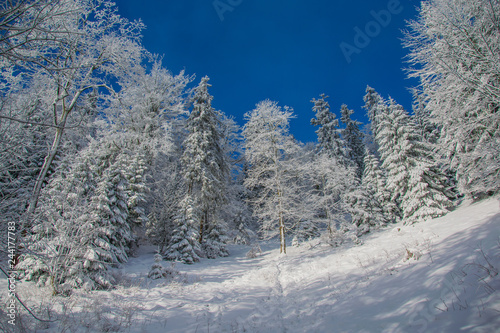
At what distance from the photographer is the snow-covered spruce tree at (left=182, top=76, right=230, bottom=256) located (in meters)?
17.4

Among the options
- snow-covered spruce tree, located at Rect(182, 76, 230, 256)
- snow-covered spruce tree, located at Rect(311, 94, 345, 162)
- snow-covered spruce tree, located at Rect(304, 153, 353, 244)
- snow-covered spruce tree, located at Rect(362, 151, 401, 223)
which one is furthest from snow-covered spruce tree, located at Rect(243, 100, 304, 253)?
snow-covered spruce tree, located at Rect(311, 94, 345, 162)

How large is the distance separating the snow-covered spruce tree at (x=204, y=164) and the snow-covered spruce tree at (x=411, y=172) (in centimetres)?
1396

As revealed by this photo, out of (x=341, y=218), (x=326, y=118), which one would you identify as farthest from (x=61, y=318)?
(x=326, y=118)

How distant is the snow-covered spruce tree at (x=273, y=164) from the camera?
51.9ft

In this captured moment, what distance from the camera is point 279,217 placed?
50.2 ft

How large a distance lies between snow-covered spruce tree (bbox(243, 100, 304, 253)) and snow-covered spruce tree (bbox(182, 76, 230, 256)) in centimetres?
323

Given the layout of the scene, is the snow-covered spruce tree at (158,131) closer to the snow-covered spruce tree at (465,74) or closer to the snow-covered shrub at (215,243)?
the snow-covered shrub at (215,243)

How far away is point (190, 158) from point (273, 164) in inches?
275

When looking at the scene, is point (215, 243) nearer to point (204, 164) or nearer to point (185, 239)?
point (185, 239)

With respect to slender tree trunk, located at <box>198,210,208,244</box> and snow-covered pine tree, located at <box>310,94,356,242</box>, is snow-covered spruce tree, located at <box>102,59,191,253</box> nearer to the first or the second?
slender tree trunk, located at <box>198,210,208,244</box>

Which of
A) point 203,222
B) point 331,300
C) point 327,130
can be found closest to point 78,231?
point 331,300

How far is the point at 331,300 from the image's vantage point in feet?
19.4

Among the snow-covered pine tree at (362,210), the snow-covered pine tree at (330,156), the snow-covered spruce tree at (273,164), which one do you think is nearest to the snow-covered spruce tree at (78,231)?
the snow-covered spruce tree at (273,164)

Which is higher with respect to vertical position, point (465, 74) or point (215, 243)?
point (465, 74)
